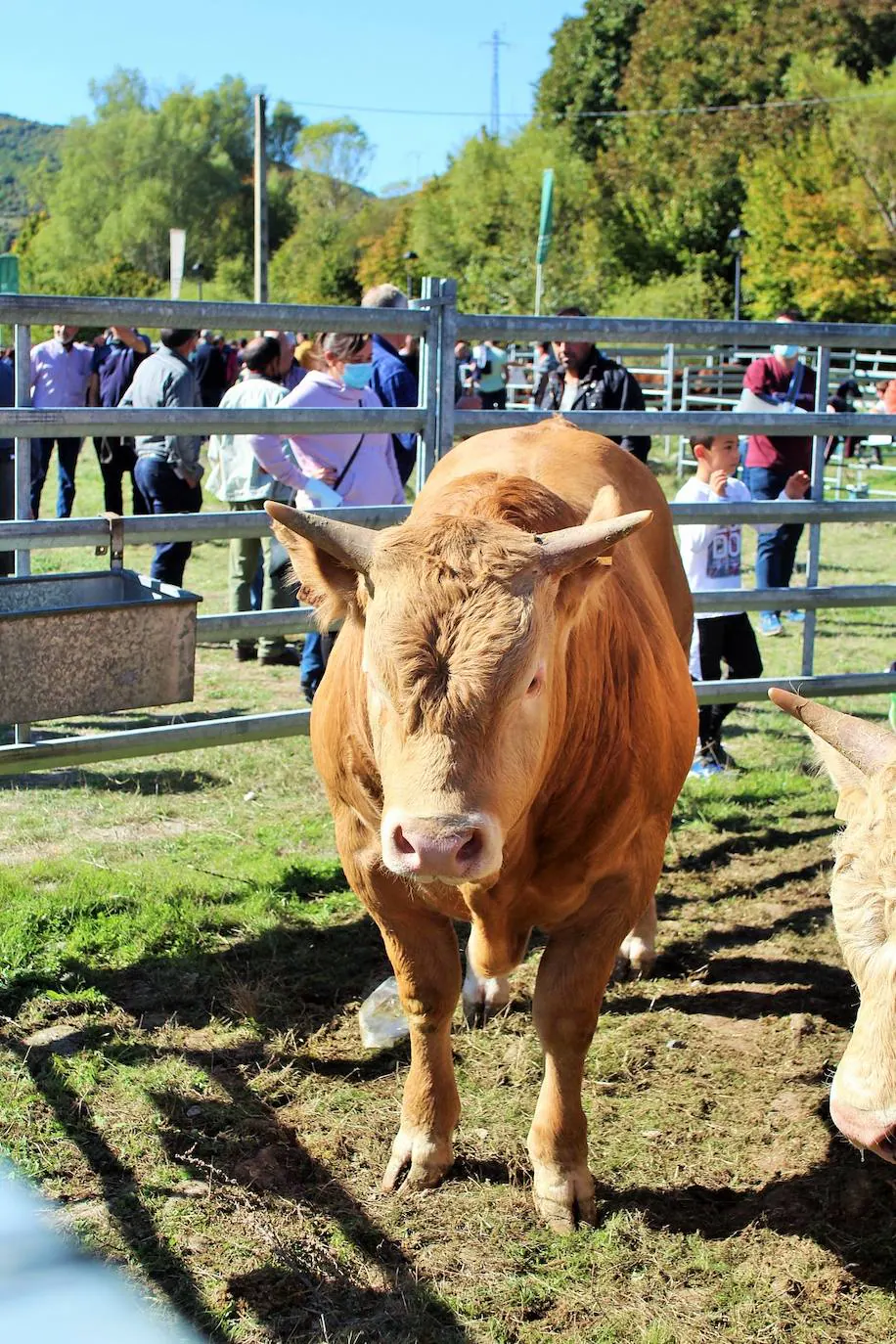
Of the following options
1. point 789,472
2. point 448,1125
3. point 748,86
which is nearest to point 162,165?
point 748,86

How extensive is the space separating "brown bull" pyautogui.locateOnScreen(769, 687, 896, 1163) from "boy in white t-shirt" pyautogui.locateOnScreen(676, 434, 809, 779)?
12.1ft

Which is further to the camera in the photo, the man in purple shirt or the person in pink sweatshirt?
the man in purple shirt

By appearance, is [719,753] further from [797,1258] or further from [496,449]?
[797,1258]

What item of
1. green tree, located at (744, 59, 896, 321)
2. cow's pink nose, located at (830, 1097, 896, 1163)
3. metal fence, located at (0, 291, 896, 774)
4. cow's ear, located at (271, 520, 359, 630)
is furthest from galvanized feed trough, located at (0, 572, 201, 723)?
green tree, located at (744, 59, 896, 321)

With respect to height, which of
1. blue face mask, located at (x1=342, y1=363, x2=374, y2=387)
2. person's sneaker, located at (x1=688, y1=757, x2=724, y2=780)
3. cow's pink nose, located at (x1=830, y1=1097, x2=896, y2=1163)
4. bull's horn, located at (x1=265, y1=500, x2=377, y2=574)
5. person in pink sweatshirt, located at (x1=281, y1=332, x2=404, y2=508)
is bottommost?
person's sneaker, located at (x1=688, y1=757, x2=724, y2=780)

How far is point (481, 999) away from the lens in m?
4.36

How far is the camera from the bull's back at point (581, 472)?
412 cm

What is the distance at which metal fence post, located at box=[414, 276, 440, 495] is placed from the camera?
5160 millimetres

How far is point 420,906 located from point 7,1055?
145cm

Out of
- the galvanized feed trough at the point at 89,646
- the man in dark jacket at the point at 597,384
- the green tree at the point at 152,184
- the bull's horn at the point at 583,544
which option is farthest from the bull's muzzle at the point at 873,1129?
the green tree at the point at 152,184

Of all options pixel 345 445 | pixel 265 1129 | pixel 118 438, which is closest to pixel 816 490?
pixel 345 445

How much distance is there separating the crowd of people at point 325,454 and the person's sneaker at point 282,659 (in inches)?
0.5

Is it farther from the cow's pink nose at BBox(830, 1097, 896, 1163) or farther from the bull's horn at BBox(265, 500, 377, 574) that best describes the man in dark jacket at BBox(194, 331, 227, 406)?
the cow's pink nose at BBox(830, 1097, 896, 1163)

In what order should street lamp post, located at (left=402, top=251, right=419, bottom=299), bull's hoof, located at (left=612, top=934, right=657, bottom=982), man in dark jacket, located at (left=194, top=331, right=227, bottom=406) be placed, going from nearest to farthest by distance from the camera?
bull's hoof, located at (left=612, top=934, right=657, bottom=982), man in dark jacket, located at (left=194, top=331, right=227, bottom=406), street lamp post, located at (left=402, top=251, right=419, bottom=299)
